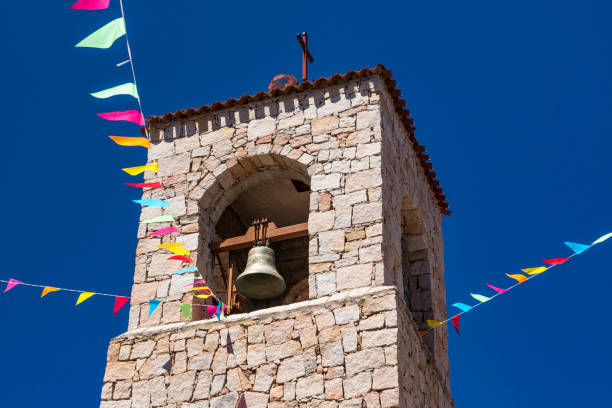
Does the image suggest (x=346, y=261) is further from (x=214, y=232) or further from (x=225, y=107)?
(x=225, y=107)

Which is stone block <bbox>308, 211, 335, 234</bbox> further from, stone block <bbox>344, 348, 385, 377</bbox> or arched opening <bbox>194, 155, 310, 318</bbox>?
stone block <bbox>344, 348, 385, 377</bbox>

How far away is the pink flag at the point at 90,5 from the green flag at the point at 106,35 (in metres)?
0.36

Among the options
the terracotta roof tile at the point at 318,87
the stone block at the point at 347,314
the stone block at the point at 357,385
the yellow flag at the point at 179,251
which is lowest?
the stone block at the point at 357,385

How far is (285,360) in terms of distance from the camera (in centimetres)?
1009

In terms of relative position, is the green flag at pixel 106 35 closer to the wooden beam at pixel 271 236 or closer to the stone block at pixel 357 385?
the wooden beam at pixel 271 236

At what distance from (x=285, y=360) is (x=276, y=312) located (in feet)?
1.71

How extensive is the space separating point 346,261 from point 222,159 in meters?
2.02

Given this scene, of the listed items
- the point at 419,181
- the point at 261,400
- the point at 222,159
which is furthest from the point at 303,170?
the point at 261,400

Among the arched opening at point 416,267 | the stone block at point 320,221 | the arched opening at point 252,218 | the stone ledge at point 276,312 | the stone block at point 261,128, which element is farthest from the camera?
the arched opening at point 416,267

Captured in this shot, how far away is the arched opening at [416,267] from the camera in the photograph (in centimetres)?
1209

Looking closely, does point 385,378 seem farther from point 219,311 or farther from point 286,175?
point 286,175

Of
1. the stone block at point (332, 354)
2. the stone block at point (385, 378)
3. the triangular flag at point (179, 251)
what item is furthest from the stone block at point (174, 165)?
the stone block at point (385, 378)

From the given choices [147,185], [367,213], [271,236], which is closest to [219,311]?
[271,236]

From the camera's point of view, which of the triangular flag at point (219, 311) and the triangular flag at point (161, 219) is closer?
the triangular flag at point (219, 311)
